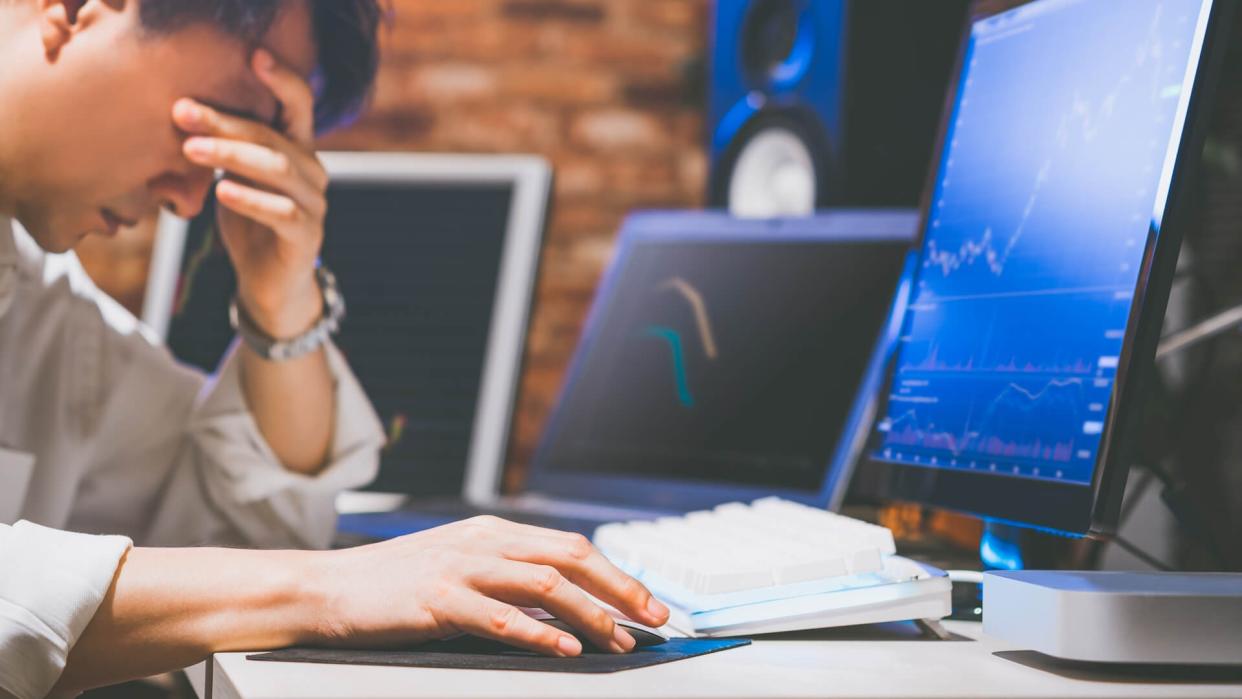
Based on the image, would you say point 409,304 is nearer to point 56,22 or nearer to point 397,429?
point 397,429

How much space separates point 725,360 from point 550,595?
1.97 ft

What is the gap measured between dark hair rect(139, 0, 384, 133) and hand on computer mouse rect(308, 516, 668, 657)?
458 mm

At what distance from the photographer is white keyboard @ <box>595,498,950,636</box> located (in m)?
0.59

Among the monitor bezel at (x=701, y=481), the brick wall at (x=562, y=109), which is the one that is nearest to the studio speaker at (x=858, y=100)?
the monitor bezel at (x=701, y=481)

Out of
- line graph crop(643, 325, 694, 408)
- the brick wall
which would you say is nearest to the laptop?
line graph crop(643, 325, 694, 408)

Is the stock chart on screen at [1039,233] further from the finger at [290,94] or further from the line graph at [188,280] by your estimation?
the line graph at [188,280]

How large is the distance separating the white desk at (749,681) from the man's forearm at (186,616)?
0.06 feet

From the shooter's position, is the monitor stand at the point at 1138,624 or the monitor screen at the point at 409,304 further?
the monitor screen at the point at 409,304

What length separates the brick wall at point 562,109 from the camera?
2.59 meters

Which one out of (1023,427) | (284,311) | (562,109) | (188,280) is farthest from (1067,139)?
(562,109)

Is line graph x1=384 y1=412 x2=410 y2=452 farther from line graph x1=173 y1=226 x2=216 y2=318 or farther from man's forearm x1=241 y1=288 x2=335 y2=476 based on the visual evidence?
line graph x1=173 y1=226 x2=216 y2=318

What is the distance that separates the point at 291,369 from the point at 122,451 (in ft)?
0.65

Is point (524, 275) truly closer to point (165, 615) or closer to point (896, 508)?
point (896, 508)

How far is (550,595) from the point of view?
1.80ft
